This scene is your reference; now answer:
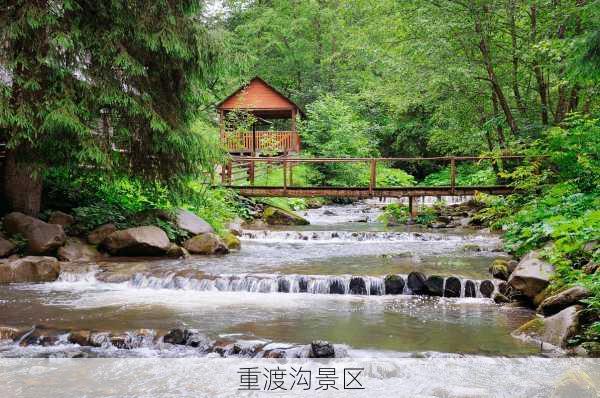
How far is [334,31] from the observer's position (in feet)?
117

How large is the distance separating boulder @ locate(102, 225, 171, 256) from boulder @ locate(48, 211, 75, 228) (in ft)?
2.74

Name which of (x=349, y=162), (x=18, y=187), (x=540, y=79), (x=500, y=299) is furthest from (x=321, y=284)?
(x=349, y=162)

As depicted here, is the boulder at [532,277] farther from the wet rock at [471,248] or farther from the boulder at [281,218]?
the boulder at [281,218]

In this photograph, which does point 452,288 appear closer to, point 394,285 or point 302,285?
point 394,285

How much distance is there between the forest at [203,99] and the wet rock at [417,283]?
1818mm

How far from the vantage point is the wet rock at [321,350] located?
17.1ft

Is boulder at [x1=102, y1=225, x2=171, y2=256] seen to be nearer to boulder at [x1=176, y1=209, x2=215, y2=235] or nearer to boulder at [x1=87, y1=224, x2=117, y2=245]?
boulder at [x1=87, y1=224, x2=117, y2=245]

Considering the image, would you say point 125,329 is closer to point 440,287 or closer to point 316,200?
point 440,287

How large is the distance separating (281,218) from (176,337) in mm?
12666

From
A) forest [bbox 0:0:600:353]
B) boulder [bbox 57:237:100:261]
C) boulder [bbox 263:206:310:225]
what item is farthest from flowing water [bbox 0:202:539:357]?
boulder [bbox 263:206:310:225]

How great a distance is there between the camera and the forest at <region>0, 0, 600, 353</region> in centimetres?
878

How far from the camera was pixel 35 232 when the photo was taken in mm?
9727

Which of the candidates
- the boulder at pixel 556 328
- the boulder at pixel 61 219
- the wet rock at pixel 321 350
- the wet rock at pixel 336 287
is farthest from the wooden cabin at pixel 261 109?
the wet rock at pixel 321 350

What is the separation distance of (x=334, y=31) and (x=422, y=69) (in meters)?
22.0
